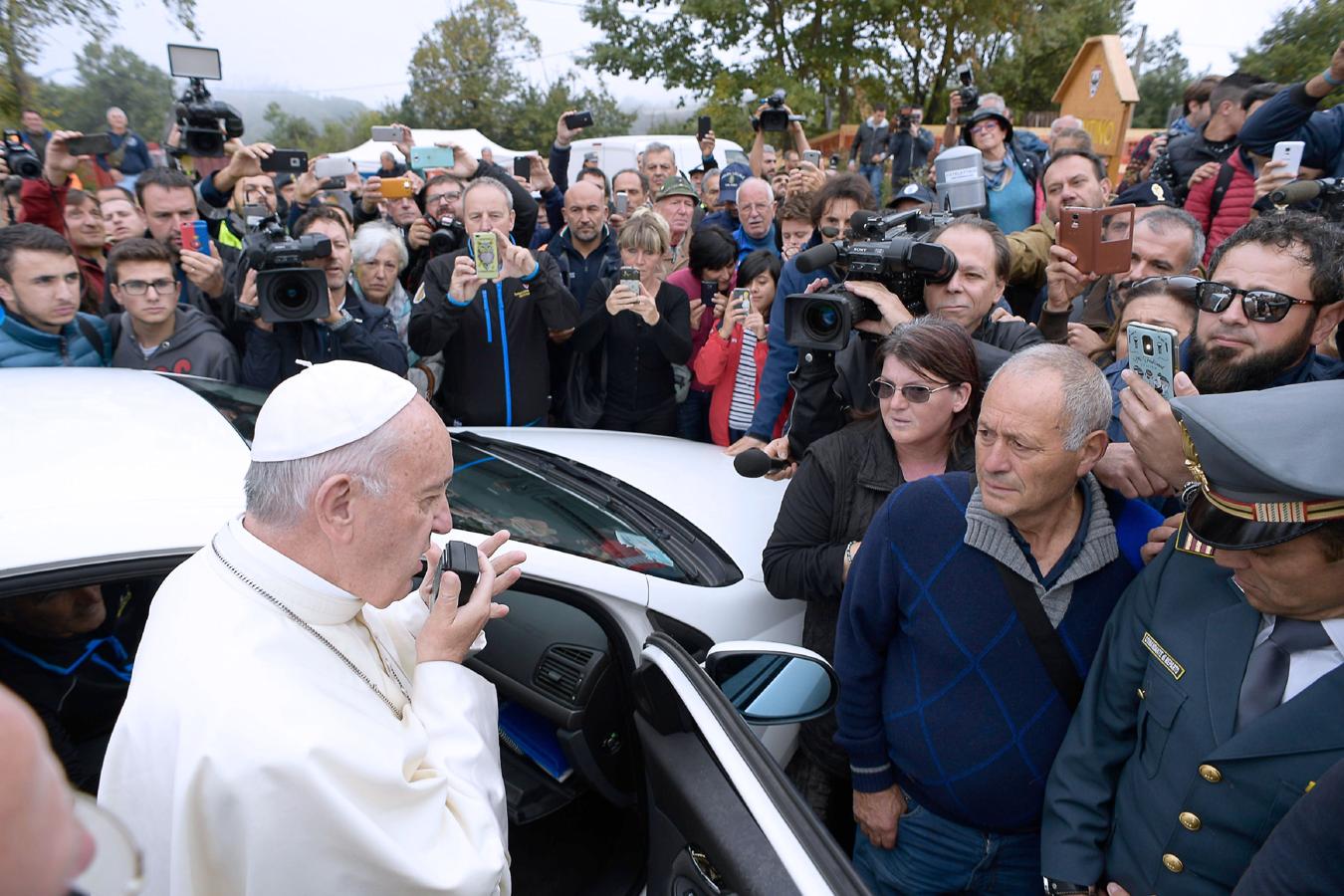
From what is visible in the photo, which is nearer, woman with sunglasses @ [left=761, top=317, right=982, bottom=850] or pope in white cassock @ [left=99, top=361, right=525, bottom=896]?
pope in white cassock @ [left=99, top=361, right=525, bottom=896]

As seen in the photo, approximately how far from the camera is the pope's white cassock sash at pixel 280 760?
124 cm

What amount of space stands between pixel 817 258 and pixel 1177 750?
1.81 meters

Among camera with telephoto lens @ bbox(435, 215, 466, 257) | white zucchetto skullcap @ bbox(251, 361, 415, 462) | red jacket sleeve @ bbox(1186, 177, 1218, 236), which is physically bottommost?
white zucchetto skullcap @ bbox(251, 361, 415, 462)

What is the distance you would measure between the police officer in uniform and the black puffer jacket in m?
0.75

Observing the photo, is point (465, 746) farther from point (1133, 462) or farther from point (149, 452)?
point (1133, 462)

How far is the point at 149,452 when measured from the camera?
1.89 m

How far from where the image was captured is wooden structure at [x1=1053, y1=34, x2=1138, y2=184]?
10.4m

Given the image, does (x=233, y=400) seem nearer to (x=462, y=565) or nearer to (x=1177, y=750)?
(x=462, y=565)

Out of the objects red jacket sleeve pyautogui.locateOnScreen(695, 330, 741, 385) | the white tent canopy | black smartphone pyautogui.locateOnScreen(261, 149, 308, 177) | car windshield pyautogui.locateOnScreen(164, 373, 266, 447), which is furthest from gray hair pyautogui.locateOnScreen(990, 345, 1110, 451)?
the white tent canopy

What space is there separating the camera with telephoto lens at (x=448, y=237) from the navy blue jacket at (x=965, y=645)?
3.49m

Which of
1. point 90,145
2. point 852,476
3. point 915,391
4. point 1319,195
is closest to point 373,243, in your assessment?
point 90,145

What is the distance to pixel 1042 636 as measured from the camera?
1.86 meters

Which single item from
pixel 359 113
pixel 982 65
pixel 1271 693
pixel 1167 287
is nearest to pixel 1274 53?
pixel 982 65

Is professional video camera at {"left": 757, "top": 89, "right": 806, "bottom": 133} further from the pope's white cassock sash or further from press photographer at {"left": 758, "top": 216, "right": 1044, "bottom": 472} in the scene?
the pope's white cassock sash
